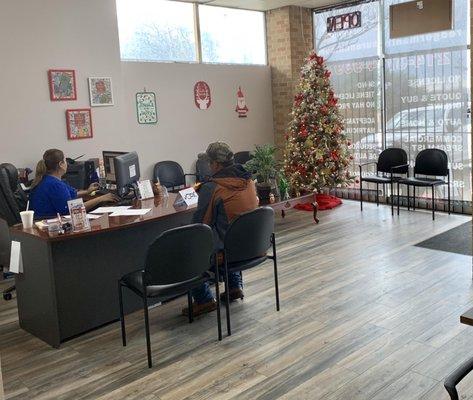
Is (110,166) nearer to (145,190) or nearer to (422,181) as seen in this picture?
(145,190)

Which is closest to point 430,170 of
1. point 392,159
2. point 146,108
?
point 392,159

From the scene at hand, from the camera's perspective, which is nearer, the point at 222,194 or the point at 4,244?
the point at 222,194

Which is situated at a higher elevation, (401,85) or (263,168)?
(401,85)

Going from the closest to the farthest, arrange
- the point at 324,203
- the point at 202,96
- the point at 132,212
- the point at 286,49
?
the point at 132,212, the point at 202,96, the point at 324,203, the point at 286,49

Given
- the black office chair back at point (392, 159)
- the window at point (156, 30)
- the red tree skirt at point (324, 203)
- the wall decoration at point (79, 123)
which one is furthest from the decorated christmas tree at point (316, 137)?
the wall decoration at point (79, 123)

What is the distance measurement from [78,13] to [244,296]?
409 cm

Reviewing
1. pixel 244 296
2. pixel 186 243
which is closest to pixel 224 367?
pixel 186 243

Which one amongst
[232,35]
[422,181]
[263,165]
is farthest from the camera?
[232,35]

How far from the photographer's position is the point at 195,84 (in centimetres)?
808

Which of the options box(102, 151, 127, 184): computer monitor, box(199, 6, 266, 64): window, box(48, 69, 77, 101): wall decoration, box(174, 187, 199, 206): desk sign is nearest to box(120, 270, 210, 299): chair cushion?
box(174, 187, 199, 206): desk sign

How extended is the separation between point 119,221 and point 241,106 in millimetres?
Result: 5122

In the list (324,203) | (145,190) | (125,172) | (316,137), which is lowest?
(324,203)

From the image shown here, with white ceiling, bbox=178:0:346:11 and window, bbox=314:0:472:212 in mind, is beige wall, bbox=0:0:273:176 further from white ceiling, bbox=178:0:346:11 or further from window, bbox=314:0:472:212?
window, bbox=314:0:472:212

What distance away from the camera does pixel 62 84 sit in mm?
6441
